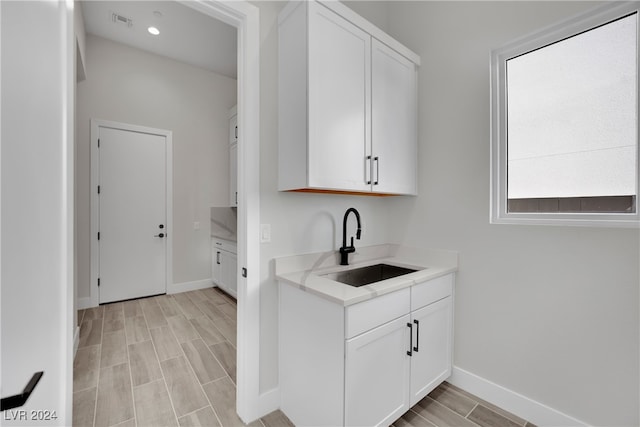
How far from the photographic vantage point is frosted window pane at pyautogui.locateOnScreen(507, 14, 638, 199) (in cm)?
144

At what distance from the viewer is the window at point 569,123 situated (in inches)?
56.4

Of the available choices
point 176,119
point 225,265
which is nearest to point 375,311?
point 225,265

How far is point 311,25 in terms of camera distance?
1496 mm

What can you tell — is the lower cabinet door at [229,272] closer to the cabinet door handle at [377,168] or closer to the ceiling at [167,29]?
the cabinet door handle at [377,168]

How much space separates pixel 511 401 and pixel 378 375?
3.23 ft

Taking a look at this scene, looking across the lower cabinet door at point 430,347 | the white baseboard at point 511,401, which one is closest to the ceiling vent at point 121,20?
the lower cabinet door at point 430,347

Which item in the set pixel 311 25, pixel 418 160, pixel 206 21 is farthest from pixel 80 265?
pixel 418 160

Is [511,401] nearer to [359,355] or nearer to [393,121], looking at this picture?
[359,355]

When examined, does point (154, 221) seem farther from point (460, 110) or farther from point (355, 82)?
point (460, 110)

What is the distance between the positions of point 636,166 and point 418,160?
1170 mm

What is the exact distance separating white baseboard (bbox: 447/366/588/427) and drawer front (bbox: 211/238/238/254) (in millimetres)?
2737

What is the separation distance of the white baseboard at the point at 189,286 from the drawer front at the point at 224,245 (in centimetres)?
56

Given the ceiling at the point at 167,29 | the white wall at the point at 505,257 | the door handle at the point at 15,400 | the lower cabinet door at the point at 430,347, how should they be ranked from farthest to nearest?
the ceiling at the point at 167,29, the lower cabinet door at the point at 430,347, the white wall at the point at 505,257, the door handle at the point at 15,400

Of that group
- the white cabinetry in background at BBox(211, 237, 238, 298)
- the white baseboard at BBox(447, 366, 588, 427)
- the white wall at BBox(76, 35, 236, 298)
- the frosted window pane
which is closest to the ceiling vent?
the white wall at BBox(76, 35, 236, 298)
